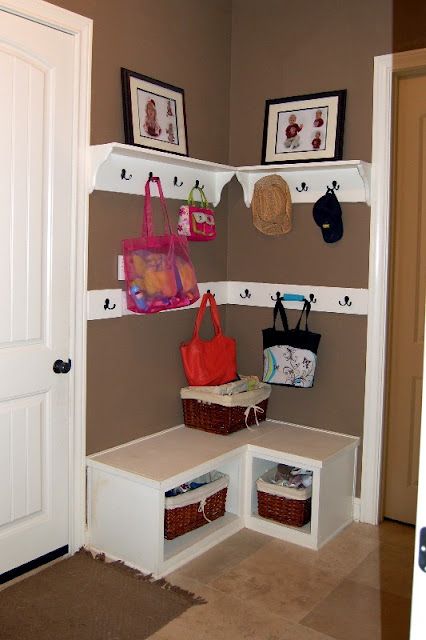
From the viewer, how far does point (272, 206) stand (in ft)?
11.0

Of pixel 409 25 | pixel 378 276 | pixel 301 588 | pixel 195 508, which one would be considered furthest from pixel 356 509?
pixel 409 25

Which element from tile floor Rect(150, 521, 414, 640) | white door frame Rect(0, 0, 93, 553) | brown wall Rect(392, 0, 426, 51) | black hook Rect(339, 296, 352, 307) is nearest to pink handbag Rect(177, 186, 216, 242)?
white door frame Rect(0, 0, 93, 553)

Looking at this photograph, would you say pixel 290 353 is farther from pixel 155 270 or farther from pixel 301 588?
pixel 301 588

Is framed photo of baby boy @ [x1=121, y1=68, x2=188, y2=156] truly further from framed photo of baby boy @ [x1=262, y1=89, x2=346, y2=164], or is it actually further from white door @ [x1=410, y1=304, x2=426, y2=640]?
white door @ [x1=410, y1=304, x2=426, y2=640]

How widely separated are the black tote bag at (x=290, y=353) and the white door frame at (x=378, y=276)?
27 centimetres

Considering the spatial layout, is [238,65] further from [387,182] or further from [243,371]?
[243,371]

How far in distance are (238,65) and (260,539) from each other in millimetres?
2364

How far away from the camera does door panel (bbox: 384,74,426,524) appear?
320 centimetres

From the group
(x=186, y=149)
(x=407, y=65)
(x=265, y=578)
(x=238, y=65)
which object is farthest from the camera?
(x=238, y=65)

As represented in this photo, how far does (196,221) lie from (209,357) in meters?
0.66

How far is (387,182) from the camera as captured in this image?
314 centimetres

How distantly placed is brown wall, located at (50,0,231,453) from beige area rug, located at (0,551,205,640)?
0.52 metres

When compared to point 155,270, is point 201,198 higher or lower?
higher

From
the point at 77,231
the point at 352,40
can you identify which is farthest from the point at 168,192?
the point at 352,40
